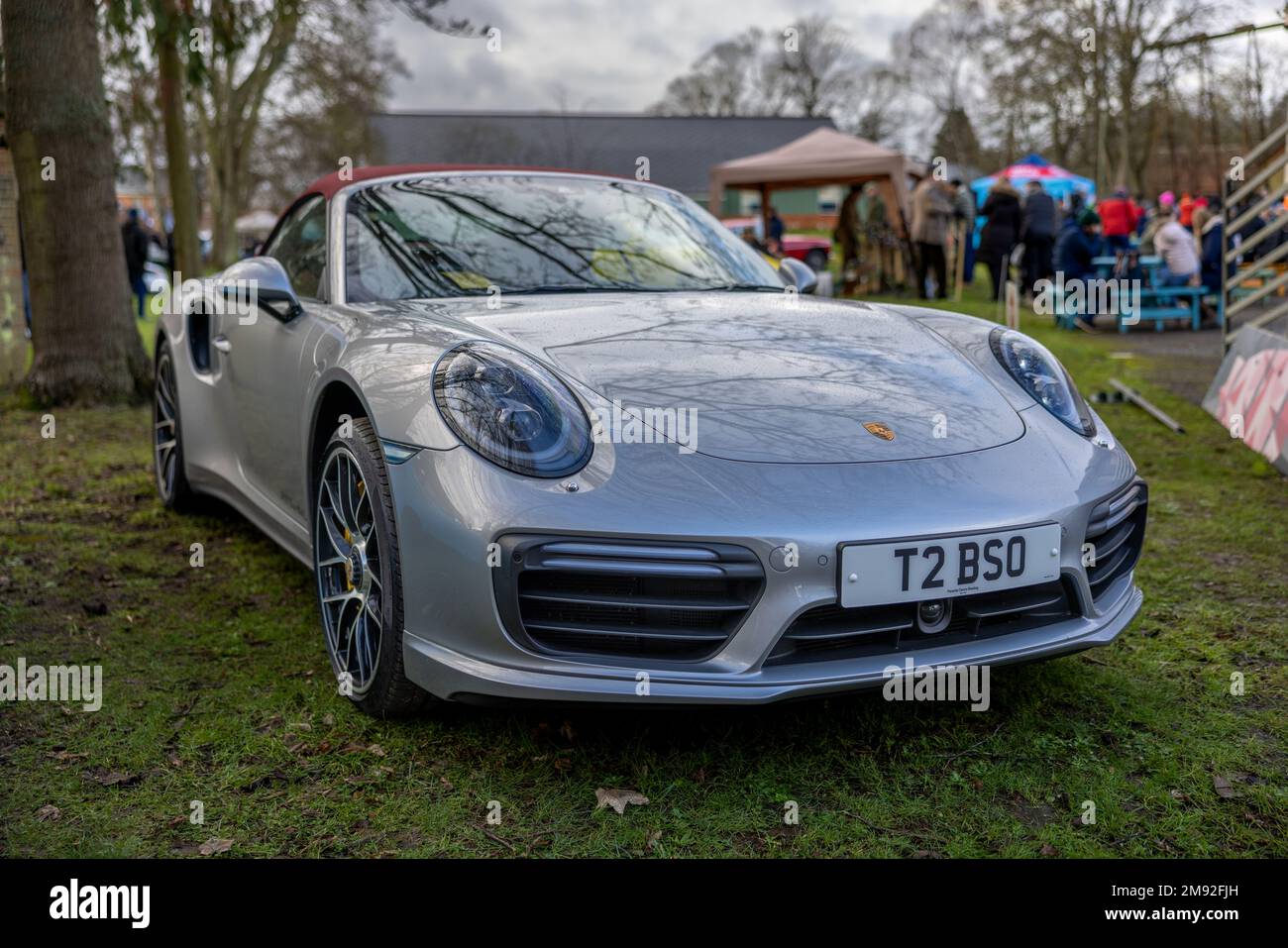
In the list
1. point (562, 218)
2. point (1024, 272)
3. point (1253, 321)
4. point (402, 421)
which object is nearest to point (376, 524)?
point (402, 421)

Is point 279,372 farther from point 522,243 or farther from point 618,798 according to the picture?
point 618,798

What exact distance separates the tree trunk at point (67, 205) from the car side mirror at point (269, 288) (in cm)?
512

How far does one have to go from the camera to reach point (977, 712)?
2791 millimetres

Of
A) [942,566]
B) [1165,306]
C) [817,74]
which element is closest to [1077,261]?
[1165,306]

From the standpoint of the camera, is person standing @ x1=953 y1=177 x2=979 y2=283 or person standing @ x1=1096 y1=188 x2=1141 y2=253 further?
person standing @ x1=953 y1=177 x2=979 y2=283

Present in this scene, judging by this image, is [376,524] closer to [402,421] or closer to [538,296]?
[402,421]

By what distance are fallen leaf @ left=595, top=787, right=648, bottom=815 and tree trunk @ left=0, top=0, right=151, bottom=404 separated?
6.73m

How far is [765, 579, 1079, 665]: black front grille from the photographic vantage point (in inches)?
89.0

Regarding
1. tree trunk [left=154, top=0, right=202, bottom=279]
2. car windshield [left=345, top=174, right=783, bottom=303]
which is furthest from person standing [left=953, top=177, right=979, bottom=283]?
car windshield [left=345, top=174, right=783, bottom=303]

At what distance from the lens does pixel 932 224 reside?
15.5m

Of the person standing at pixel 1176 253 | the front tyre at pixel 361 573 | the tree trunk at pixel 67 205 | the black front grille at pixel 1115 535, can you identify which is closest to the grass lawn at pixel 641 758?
the front tyre at pixel 361 573

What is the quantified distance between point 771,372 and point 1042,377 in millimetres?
748

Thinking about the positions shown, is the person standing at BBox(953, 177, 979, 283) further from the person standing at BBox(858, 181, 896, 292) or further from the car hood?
the car hood
